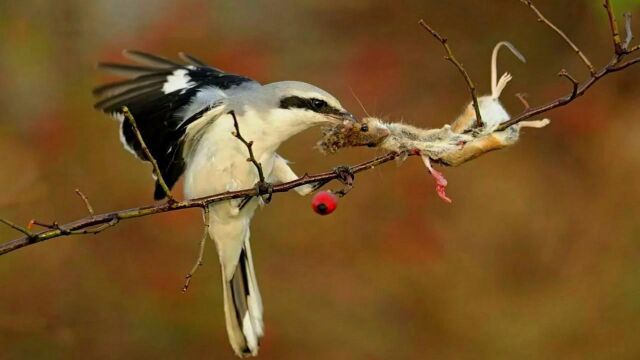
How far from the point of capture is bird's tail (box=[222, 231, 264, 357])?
1988 millimetres

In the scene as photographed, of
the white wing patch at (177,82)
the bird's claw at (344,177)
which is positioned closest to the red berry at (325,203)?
the bird's claw at (344,177)

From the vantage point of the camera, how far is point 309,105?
1.62 meters

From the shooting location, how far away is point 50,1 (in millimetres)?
3467

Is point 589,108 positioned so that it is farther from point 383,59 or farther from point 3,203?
point 3,203

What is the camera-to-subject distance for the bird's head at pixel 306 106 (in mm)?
1591

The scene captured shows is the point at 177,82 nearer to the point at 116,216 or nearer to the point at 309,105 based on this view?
the point at 309,105

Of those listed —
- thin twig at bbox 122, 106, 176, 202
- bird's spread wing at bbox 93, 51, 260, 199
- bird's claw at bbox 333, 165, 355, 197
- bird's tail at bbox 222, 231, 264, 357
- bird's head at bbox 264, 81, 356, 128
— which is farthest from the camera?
bird's tail at bbox 222, 231, 264, 357

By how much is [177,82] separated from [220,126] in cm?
17

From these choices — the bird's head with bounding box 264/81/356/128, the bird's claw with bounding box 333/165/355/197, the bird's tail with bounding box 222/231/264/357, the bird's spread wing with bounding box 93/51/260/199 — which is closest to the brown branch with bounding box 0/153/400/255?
the bird's claw with bounding box 333/165/355/197

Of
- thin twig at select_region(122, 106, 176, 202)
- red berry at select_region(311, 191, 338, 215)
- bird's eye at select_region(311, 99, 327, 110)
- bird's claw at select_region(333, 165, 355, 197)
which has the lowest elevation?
red berry at select_region(311, 191, 338, 215)

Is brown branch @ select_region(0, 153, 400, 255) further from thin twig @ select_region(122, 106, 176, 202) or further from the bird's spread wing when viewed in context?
the bird's spread wing

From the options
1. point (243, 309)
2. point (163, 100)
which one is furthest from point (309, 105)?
point (243, 309)

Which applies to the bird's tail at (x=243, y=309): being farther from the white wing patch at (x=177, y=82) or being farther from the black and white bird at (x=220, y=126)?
the white wing patch at (x=177, y=82)

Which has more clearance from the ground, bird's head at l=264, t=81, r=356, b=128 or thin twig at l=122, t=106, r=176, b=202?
bird's head at l=264, t=81, r=356, b=128
